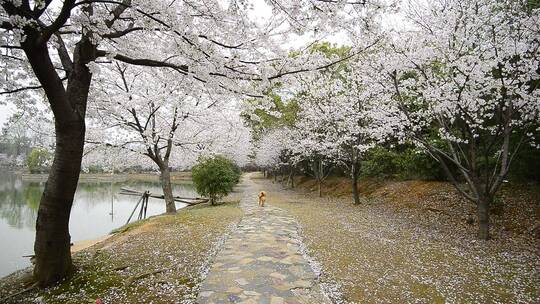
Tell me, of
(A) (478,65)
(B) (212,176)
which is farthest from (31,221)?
(A) (478,65)

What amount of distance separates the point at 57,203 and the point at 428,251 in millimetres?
7566

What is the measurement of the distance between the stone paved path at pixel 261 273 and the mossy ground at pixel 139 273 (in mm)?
349

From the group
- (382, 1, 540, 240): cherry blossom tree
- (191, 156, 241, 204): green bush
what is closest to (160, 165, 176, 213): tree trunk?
(191, 156, 241, 204): green bush

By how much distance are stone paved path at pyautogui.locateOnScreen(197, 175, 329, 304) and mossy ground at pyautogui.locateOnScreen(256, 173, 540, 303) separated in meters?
0.43

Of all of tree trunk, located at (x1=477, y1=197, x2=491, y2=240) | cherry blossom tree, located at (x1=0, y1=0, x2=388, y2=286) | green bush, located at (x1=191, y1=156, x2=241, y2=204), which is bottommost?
tree trunk, located at (x1=477, y1=197, x2=491, y2=240)

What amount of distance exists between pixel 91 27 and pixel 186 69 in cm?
140

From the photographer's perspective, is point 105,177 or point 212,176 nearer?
point 212,176

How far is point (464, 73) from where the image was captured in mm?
7770

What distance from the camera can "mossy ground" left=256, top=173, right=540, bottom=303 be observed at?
16.7 ft

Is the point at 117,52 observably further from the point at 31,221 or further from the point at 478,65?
the point at 31,221

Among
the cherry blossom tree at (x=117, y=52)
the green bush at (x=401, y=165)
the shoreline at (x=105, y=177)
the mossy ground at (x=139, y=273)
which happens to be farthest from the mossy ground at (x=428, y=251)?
the shoreline at (x=105, y=177)

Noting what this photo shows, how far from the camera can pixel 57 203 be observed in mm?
5141

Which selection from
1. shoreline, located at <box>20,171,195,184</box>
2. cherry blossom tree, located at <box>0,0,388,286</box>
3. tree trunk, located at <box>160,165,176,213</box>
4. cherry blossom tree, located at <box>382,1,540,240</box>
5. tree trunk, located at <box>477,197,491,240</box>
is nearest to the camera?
cherry blossom tree, located at <box>0,0,388,286</box>

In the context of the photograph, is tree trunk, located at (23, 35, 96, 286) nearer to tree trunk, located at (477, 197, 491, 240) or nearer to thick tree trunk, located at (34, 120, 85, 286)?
thick tree trunk, located at (34, 120, 85, 286)
